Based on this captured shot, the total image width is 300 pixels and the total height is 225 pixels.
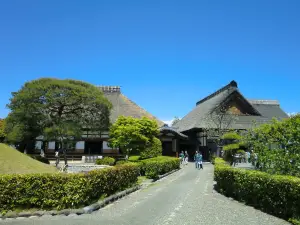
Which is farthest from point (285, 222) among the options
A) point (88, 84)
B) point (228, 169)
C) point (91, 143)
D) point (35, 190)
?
point (91, 143)

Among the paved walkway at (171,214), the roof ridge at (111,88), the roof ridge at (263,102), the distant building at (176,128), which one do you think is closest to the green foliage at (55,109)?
the distant building at (176,128)

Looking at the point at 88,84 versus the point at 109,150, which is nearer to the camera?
the point at 88,84

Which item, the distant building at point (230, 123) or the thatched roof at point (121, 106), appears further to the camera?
the thatched roof at point (121, 106)

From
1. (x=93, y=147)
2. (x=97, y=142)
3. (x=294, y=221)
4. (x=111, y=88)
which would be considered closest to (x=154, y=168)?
(x=294, y=221)

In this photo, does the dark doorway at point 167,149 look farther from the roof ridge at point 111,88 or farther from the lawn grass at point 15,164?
the lawn grass at point 15,164

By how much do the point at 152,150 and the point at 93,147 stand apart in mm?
11313

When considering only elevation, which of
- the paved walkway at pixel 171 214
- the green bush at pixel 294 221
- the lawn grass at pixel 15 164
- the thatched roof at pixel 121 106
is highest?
the thatched roof at pixel 121 106

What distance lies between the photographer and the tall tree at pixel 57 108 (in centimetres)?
2131

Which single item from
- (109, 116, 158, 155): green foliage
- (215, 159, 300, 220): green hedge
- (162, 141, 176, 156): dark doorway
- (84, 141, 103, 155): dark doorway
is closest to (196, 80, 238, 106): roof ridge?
(162, 141, 176, 156): dark doorway

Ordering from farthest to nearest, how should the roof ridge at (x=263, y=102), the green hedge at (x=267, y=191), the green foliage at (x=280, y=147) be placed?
the roof ridge at (x=263, y=102) → the green foliage at (x=280, y=147) → the green hedge at (x=267, y=191)

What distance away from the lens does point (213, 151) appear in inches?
1412

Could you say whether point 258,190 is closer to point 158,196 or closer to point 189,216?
point 189,216

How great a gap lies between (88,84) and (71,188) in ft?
50.1

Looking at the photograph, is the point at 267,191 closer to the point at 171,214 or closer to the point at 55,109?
the point at 171,214
